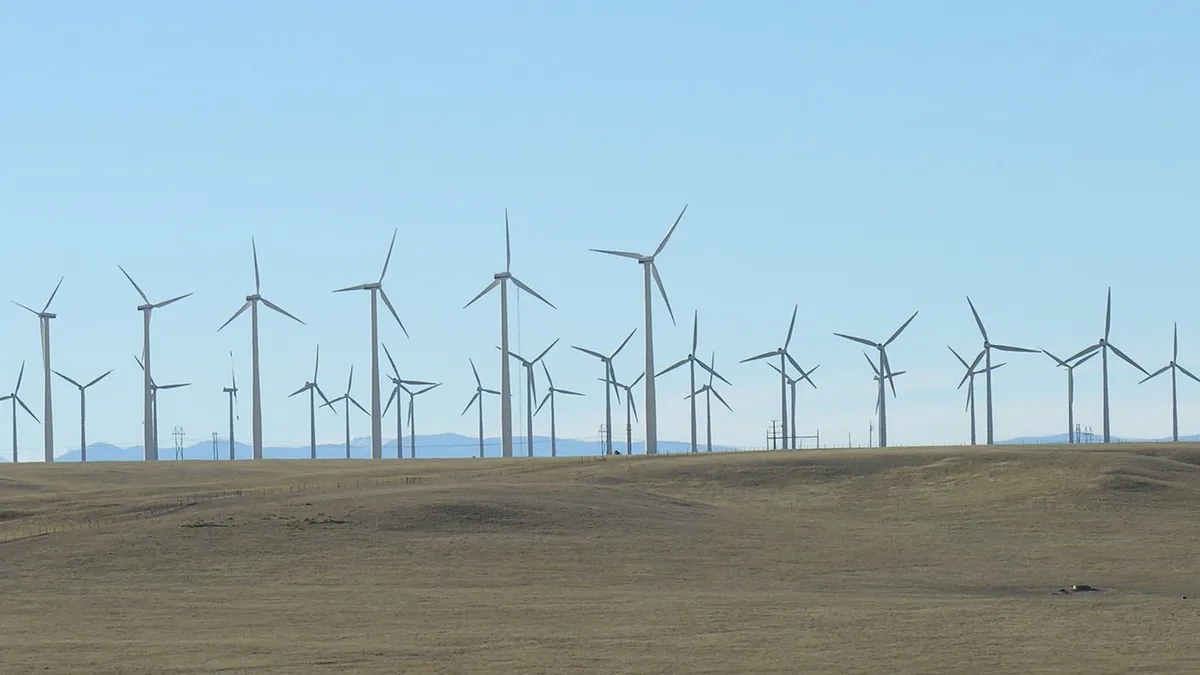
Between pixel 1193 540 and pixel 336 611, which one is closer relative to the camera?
pixel 336 611

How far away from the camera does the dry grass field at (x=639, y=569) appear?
37.3 metres

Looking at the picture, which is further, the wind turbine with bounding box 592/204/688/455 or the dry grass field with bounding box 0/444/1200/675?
the wind turbine with bounding box 592/204/688/455

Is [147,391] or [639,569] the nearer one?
[639,569]

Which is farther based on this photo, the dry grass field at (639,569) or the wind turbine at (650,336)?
the wind turbine at (650,336)

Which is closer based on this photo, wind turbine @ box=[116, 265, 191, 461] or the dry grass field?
the dry grass field

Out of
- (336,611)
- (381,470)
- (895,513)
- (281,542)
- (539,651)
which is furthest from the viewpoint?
(381,470)

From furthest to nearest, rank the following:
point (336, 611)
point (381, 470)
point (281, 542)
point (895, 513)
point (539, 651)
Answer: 1. point (381, 470)
2. point (895, 513)
3. point (281, 542)
4. point (336, 611)
5. point (539, 651)

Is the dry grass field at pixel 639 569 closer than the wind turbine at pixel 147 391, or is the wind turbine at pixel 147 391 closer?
the dry grass field at pixel 639 569

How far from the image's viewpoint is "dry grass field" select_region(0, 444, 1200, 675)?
37.3 meters

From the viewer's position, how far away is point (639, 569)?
5516cm

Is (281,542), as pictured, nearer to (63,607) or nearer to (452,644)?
(63,607)

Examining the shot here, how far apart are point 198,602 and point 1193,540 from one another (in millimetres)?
34740

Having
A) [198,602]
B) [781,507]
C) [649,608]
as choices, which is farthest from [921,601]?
[781,507]

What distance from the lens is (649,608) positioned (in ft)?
149
